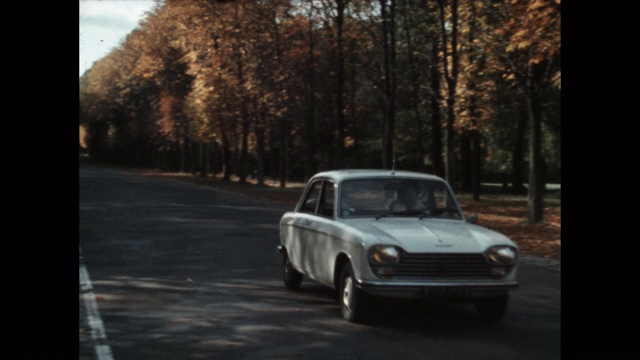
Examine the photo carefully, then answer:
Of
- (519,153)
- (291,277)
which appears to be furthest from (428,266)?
(519,153)

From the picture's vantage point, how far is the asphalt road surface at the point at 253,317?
845 centimetres

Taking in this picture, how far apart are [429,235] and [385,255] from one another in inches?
23.8

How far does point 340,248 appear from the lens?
10086mm

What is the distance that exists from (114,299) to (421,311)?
3680 mm

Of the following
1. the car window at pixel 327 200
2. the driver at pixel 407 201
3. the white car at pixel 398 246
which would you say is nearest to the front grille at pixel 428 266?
the white car at pixel 398 246

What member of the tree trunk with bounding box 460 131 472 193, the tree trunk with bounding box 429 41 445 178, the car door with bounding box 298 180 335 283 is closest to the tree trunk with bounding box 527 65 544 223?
the tree trunk with bounding box 429 41 445 178

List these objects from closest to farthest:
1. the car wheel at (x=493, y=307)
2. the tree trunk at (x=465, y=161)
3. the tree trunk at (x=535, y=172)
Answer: the car wheel at (x=493, y=307)
the tree trunk at (x=535, y=172)
the tree trunk at (x=465, y=161)

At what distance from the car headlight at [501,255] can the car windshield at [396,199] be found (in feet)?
4.04

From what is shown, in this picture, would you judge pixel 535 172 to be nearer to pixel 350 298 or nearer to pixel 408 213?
pixel 408 213

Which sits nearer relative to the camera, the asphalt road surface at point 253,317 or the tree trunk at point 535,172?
the asphalt road surface at point 253,317

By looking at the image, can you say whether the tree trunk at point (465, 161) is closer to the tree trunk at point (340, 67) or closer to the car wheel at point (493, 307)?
the tree trunk at point (340, 67)
